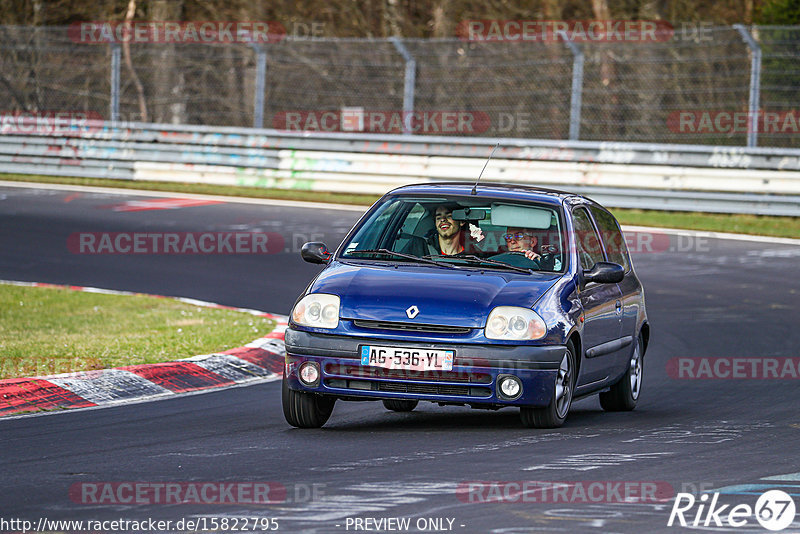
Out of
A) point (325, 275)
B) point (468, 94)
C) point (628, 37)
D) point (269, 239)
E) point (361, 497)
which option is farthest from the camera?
point (628, 37)

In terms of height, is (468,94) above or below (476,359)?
above

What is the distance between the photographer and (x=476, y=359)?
7379 millimetres

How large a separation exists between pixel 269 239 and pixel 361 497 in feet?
43.2

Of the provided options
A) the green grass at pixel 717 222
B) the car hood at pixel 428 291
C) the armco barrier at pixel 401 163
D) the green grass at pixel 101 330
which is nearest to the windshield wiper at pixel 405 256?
the car hood at pixel 428 291

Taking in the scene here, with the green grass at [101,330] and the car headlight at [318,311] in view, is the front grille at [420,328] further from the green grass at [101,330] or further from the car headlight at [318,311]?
the green grass at [101,330]

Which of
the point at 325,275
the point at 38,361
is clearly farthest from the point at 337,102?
the point at 325,275

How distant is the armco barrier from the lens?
21.0 metres

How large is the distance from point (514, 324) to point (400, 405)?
5.52 ft

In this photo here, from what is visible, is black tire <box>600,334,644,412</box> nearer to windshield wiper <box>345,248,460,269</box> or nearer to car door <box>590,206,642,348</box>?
car door <box>590,206,642,348</box>

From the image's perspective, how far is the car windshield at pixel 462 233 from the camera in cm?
836

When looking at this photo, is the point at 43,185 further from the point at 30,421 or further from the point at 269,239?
the point at 30,421

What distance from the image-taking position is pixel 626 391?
934cm

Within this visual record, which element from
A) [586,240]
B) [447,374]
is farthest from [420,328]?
[586,240]

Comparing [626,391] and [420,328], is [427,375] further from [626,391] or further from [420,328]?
[626,391]
